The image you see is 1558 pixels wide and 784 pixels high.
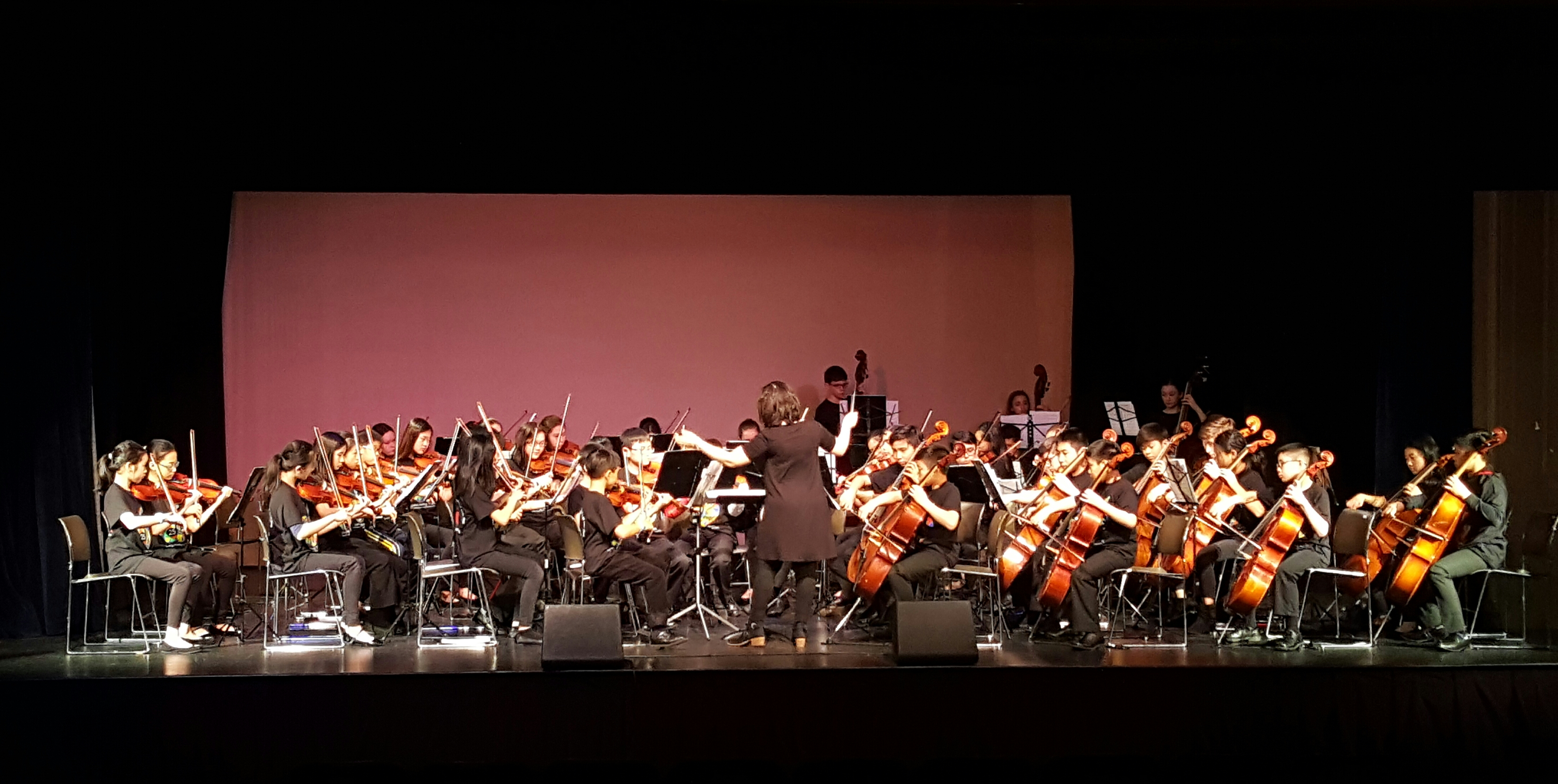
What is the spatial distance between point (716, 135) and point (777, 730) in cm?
268

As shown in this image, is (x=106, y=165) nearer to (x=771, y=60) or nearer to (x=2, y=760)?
(x=2, y=760)

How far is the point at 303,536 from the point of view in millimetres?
6586

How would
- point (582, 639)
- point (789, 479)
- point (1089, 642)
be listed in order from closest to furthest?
point (582, 639), point (789, 479), point (1089, 642)

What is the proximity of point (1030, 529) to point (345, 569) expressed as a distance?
3.45 meters

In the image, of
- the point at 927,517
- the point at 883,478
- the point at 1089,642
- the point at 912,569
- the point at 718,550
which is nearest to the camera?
the point at 1089,642

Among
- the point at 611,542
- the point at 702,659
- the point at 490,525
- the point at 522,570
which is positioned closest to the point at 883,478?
the point at 611,542

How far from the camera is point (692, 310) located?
36.6 feet

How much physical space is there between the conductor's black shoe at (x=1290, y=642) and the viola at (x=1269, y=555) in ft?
0.70

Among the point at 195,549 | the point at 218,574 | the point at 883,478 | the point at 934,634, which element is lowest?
the point at 934,634

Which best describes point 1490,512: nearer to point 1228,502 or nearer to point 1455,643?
point 1455,643

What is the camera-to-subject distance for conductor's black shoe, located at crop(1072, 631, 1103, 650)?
6.45 m

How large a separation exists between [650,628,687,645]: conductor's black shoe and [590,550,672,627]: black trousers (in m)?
0.07

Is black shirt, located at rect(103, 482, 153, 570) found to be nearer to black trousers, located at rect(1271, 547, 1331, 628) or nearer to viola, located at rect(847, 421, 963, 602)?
viola, located at rect(847, 421, 963, 602)

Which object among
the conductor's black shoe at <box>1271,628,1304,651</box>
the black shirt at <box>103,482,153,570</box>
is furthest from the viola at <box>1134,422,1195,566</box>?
the black shirt at <box>103,482,153,570</box>
